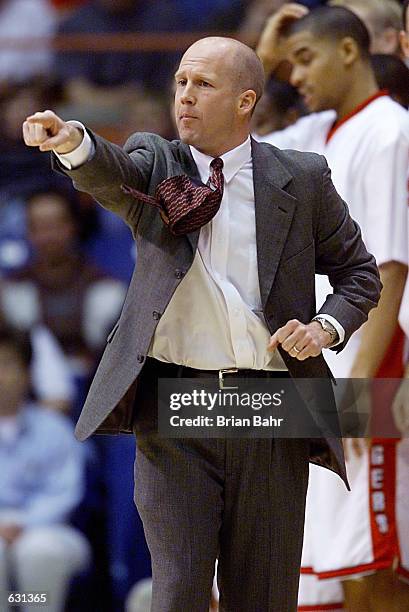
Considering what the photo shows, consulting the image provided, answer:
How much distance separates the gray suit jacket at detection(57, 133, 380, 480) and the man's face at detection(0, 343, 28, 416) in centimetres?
174

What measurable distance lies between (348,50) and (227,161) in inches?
53.7

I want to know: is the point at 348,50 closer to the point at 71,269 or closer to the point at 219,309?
the point at 71,269

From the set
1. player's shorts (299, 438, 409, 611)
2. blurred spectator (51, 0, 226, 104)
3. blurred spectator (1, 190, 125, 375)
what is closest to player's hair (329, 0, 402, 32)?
blurred spectator (51, 0, 226, 104)

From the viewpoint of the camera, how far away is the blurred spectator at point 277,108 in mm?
4328

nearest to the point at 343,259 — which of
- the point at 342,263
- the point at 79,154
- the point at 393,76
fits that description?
the point at 342,263

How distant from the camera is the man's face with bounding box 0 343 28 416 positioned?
444 cm

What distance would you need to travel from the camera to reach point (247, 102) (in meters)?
2.74

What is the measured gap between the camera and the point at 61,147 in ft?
7.91

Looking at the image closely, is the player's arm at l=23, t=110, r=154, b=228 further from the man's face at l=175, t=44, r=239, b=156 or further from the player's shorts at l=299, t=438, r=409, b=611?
the player's shorts at l=299, t=438, r=409, b=611

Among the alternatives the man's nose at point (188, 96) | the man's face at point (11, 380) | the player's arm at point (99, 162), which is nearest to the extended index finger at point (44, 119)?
the player's arm at point (99, 162)

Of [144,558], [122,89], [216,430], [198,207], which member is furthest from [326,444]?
[122,89]

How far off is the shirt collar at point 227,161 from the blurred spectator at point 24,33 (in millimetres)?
1912

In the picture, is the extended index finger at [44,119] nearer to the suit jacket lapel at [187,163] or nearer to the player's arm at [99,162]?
the player's arm at [99,162]

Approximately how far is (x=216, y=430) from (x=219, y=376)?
12 cm
